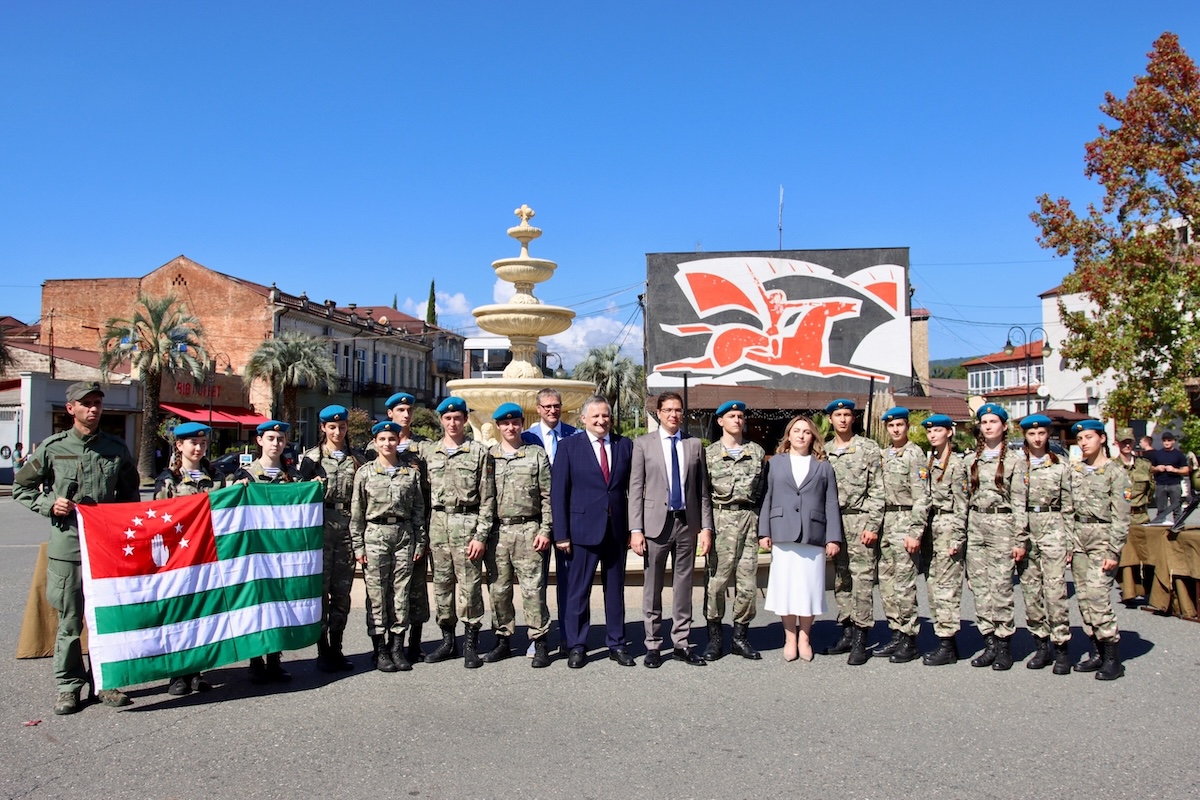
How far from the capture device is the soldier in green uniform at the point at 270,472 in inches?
240

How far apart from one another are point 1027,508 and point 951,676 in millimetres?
1276

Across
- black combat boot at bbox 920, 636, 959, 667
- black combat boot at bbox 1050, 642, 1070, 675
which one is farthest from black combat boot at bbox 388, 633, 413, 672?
black combat boot at bbox 1050, 642, 1070, 675

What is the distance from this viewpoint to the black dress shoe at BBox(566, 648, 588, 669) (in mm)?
6438

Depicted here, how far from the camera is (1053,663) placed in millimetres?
6461

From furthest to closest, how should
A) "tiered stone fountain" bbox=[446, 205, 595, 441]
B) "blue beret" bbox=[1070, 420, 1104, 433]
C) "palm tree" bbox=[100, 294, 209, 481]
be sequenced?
"palm tree" bbox=[100, 294, 209, 481] < "tiered stone fountain" bbox=[446, 205, 595, 441] < "blue beret" bbox=[1070, 420, 1104, 433]

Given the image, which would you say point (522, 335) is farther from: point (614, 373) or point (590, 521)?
point (614, 373)

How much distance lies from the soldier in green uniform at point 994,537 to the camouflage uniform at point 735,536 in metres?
1.51

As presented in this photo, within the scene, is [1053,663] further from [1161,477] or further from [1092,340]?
[1092,340]

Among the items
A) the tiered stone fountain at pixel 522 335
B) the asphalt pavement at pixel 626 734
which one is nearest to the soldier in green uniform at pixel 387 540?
the asphalt pavement at pixel 626 734

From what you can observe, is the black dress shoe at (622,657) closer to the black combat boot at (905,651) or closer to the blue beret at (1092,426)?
the black combat boot at (905,651)

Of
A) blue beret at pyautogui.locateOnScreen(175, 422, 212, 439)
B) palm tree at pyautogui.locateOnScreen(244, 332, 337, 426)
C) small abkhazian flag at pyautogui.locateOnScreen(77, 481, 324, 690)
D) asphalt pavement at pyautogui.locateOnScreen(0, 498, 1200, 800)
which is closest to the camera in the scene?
asphalt pavement at pyautogui.locateOnScreen(0, 498, 1200, 800)

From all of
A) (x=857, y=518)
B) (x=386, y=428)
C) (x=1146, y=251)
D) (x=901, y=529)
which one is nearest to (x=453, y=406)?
(x=386, y=428)

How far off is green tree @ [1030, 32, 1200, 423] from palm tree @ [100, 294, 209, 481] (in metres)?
31.1

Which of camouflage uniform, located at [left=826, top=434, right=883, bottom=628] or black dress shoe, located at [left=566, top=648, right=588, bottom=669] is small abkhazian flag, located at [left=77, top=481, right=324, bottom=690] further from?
camouflage uniform, located at [left=826, top=434, right=883, bottom=628]
